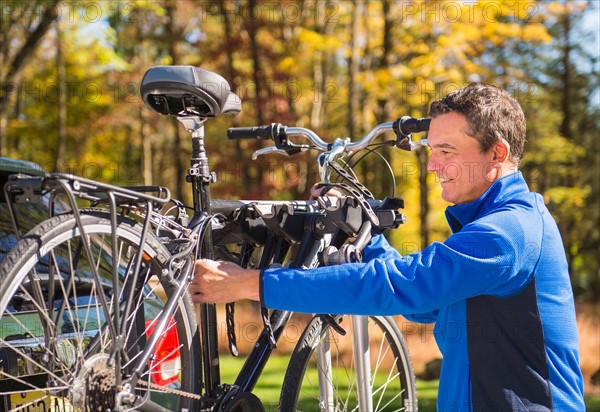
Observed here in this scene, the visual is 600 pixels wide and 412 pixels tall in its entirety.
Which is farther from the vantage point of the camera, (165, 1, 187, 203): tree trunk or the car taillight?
(165, 1, 187, 203): tree trunk

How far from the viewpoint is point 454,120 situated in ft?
8.98

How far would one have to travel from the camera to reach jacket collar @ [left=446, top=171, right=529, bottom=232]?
8.81 feet

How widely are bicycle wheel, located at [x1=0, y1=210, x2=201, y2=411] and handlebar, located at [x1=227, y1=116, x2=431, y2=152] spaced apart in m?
0.82

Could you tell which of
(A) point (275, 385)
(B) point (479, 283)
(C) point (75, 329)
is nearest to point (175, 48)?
(A) point (275, 385)

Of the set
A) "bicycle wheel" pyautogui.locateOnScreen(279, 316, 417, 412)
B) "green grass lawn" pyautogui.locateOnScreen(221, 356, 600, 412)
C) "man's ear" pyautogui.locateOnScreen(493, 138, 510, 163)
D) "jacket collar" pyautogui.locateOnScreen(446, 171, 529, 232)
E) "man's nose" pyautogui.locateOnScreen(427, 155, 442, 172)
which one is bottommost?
"green grass lawn" pyautogui.locateOnScreen(221, 356, 600, 412)

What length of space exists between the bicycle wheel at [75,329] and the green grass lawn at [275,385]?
2511 millimetres

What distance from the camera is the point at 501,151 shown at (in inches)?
108

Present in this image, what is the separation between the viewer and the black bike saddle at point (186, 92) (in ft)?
8.84

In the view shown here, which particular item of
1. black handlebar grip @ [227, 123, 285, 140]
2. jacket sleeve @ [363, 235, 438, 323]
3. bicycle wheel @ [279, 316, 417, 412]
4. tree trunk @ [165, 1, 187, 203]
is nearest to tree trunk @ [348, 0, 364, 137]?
tree trunk @ [165, 1, 187, 203]

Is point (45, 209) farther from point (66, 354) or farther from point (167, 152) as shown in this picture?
point (167, 152)

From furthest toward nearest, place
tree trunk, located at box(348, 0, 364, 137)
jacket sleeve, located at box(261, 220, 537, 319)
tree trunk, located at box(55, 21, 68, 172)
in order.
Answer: tree trunk, located at box(55, 21, 68, 172) < tree trunk, located at box(348, 0, 364, 137) < jacket sleeve, located at box(261, 220, 537, 319)

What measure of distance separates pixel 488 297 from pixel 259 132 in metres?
1.28

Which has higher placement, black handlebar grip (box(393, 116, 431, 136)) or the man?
black handlebar grip (box(393, 116, 431, 136))

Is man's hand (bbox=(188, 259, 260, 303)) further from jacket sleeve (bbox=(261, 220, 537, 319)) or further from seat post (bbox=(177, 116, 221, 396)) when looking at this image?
seat post (bbox=(177, 116, 221, 396))
